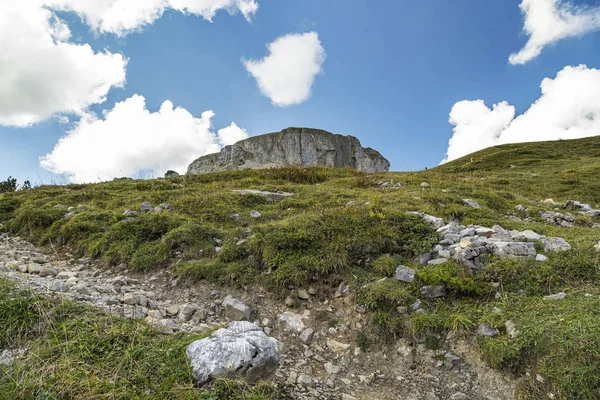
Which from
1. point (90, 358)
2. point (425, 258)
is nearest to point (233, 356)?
point (90, 358)

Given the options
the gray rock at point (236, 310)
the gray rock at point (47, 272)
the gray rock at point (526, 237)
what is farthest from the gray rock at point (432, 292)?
the gray rock at point (47, 272)

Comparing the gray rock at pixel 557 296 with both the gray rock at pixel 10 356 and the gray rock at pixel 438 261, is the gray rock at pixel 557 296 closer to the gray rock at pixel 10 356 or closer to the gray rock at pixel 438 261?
the gray rock at pixel 438 261

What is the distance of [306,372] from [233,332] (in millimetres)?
1264

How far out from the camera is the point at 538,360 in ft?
12.3

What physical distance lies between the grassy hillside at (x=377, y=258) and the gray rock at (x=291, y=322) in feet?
1.91

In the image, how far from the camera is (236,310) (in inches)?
225

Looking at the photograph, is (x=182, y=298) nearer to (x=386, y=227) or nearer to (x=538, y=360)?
(x=386, y=227)

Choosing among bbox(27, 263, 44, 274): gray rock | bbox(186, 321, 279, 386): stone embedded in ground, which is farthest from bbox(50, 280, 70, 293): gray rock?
bbox(186, 321, 279, 386): stone embedded in ground

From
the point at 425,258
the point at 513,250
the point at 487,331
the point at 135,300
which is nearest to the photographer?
the point at 487,331

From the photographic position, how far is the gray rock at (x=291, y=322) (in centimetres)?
539

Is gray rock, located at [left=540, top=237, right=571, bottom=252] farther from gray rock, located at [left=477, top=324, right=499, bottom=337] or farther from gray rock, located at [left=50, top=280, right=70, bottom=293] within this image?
gray rock, located at [left=50, top=280, right=70, bottom=293]

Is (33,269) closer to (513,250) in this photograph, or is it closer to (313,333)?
(313,333)

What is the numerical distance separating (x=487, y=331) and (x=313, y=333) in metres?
2.50

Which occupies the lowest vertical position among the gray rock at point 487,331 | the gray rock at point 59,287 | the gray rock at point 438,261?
the gray rock at point 487,331
